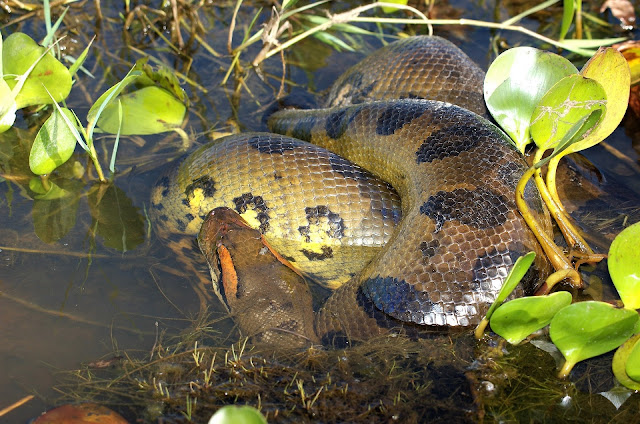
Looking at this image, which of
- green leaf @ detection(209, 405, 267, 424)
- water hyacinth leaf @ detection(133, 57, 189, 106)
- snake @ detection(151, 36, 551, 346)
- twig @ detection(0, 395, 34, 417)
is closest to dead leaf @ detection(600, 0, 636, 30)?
snake @ detection(151, 36, 551, 346)

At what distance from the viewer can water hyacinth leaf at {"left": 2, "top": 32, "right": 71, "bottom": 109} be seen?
172 inches

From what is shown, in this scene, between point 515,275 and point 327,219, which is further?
point 327,219

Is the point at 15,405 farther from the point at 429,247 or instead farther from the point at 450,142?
the point at 450,142

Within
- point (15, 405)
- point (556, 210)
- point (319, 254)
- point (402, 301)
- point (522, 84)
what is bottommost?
point (15, 405)

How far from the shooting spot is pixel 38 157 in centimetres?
421

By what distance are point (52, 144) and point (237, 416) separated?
2.77m

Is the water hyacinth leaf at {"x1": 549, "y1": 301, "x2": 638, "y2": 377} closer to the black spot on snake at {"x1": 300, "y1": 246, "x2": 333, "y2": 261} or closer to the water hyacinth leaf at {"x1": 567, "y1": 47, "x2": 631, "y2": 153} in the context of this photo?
the water hyacinth leaf at {"x1": 567, "y1": 47, "x2": 631, "y2": 153}

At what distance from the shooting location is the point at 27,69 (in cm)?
438

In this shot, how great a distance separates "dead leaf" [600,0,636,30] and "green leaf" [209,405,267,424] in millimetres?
5730

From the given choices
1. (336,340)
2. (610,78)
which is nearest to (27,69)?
(336,340)

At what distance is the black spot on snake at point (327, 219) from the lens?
3879mm

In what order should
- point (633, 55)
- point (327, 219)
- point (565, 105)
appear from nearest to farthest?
1. point (565, 105)
2. point (327, 219)
3. point (633, 55)

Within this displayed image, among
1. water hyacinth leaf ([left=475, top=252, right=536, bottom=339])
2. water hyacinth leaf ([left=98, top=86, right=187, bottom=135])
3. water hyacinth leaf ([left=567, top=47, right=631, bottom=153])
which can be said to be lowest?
water hyacinth leaf ([left=98, top=86, right=187, bottom=135])

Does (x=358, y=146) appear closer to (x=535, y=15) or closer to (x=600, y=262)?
(x=600, y=262)
